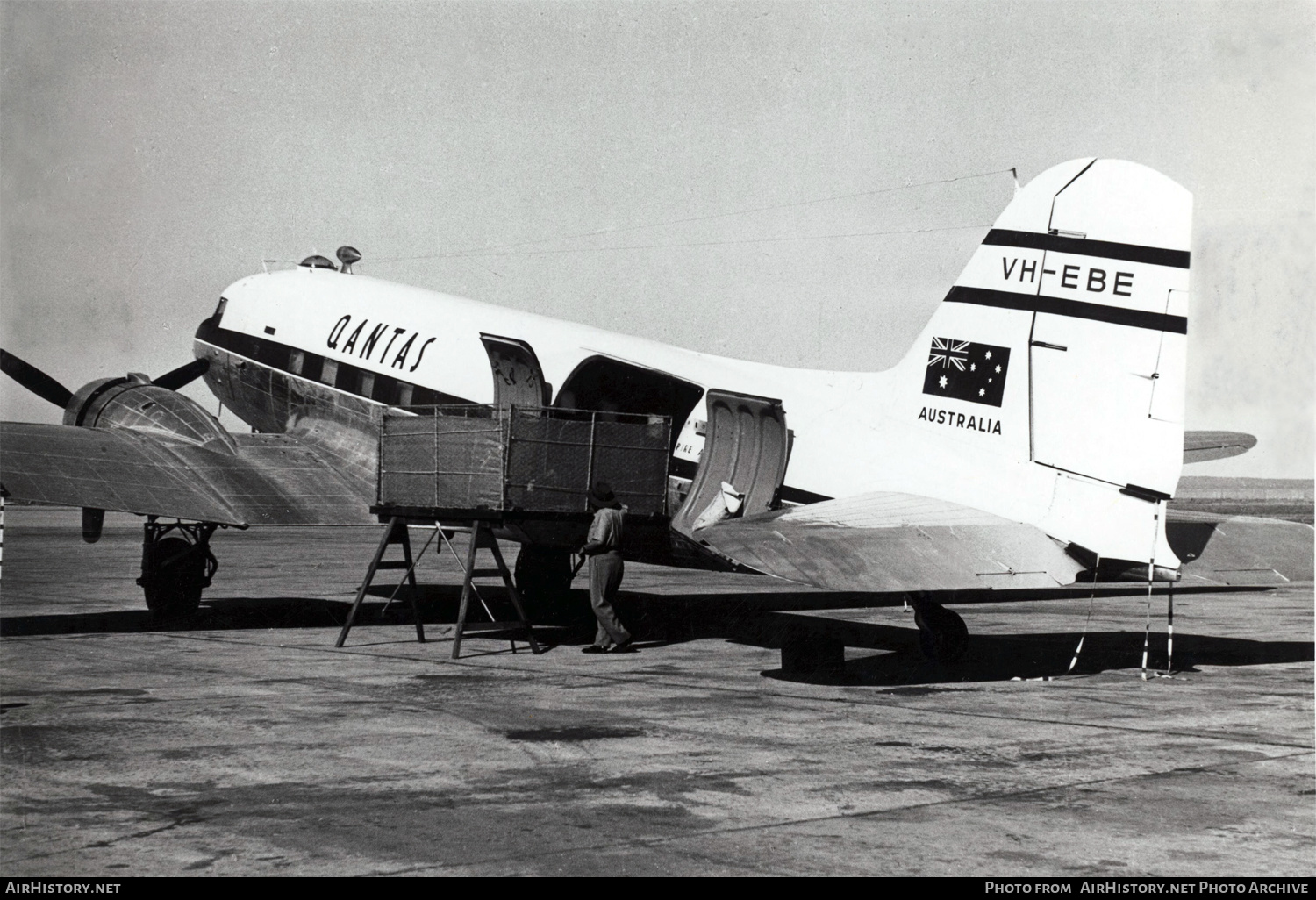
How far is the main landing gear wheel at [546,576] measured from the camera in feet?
63.3

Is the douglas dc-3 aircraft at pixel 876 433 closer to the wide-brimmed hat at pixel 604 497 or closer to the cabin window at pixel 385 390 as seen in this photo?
the cabin window at pixel 385 390

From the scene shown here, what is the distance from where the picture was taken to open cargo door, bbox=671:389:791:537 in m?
15.3

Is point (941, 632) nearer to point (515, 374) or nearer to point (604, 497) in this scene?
point (604, 497)

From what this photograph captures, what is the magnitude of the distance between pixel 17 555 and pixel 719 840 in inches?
1118

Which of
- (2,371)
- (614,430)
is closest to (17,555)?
(2,371)

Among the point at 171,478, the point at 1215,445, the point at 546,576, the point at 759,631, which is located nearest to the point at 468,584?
the point at 546,576

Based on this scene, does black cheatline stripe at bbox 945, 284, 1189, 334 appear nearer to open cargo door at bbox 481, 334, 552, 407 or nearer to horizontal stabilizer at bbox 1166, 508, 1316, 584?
horizontal stabilizer at bbox 1166, 508, 1316, 584

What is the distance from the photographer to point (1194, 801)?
327 inches

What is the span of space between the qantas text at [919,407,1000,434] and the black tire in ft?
32.8

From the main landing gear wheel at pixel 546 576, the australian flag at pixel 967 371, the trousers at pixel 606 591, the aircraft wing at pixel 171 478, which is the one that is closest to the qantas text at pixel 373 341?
the aircraft wing at pixel 171 478

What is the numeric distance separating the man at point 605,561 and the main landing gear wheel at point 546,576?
3.40 meters

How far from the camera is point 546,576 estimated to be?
63.4ft

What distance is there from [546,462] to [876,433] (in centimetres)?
364

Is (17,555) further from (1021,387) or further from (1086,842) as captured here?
(1086,842)
